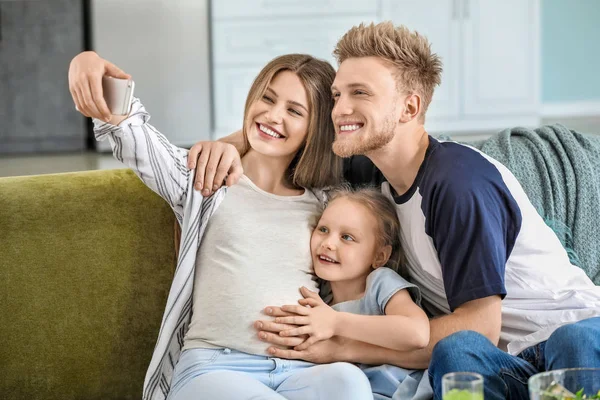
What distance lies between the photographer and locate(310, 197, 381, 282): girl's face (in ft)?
5.37

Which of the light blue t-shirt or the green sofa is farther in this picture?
the green sofa

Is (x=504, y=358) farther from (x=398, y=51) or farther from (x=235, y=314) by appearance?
(x=398, y=51)

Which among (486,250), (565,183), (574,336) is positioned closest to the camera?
(574,336)

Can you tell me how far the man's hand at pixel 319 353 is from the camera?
154 centimetres

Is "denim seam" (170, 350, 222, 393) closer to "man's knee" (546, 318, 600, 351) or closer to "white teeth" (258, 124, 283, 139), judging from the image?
"white teeth" (258, 124, 283, 139)

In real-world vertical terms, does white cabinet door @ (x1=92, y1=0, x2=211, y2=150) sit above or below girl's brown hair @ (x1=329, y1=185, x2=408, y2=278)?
above

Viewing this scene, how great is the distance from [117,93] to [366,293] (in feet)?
1.95

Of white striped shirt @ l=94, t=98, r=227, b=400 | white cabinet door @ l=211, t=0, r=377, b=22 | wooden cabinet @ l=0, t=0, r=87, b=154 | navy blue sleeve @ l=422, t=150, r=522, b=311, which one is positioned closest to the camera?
navy blue sleeve @ l=422, t=150, r=522, b=311

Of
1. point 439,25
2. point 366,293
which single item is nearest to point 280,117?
point 366,293

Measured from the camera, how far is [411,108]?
168cm

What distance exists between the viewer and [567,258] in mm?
1652

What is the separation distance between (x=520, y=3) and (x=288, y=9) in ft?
4.53

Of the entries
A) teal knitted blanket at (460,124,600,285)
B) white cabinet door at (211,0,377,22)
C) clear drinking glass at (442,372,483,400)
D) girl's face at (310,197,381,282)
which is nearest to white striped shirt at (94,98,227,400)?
girl's face at (310,197,381,282)

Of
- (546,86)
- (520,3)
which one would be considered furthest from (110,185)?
(546,86)
